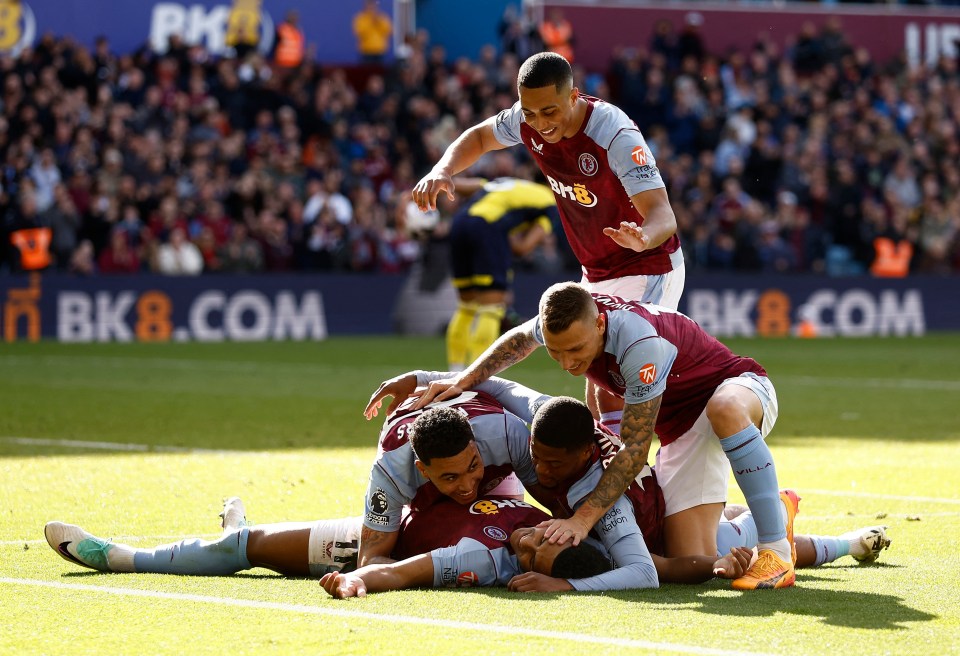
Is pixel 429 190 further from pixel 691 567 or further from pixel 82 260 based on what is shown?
pixel 82 260

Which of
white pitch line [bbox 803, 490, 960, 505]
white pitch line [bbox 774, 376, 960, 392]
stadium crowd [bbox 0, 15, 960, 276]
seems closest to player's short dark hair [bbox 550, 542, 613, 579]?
white pitch line [bbox 803, 490, 960, 505]

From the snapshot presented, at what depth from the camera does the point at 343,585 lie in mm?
5934

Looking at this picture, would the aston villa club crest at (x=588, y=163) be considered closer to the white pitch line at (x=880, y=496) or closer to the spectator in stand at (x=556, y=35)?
the white pitch line at (x=880, y=496)

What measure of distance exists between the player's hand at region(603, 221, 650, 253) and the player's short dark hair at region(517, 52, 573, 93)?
1038 millimetres

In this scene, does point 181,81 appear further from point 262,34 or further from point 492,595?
point 492,595

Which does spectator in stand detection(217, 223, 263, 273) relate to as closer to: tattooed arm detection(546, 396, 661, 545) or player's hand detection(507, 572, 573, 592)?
tattooed arm detection(546, 396, 661, 545)

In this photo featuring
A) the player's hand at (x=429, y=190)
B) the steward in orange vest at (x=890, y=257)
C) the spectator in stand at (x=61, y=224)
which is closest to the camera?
the player's hand at (x=429, y=190)

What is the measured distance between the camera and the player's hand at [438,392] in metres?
6.86

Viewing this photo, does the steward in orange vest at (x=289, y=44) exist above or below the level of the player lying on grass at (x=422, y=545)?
above

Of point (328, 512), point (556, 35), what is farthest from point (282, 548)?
point (556, 35)

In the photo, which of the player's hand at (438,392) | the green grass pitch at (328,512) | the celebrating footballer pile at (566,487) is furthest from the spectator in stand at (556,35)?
the player's hand at (438,392)

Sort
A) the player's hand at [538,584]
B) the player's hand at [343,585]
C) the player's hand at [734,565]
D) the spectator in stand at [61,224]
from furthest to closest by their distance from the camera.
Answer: the spectator in stand at [61,224]
the player's hand at [734,565]
the player's hand at [538,584]
the player's hand at [343,585]

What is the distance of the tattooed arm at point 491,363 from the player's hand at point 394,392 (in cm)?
24

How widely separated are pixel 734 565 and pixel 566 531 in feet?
2.34
